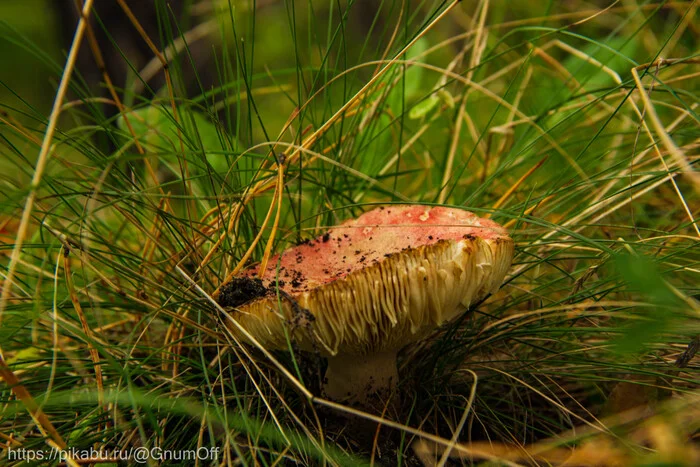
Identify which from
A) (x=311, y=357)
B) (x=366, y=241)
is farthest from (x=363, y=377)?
(x=366, y=241)

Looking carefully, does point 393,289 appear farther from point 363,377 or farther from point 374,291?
point 363,377

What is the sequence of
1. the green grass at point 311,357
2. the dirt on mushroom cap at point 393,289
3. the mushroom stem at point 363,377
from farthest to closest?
1. the mushroom stem at point 363,377
2. the green grass at point 311,357
3. the dirt on mushroom cap at point 393,289

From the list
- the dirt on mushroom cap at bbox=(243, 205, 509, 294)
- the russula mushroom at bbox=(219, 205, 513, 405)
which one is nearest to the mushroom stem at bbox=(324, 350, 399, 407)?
the russula mushroom at bbox=(219, 205, 513, 405)

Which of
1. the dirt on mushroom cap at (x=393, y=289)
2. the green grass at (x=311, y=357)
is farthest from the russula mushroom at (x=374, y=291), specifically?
the green grass at (x=311, y=357)

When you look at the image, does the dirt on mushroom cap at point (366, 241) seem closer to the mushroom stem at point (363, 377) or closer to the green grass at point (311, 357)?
the green grass at point (311, 357)

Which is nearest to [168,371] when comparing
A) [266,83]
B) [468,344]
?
[468,344]

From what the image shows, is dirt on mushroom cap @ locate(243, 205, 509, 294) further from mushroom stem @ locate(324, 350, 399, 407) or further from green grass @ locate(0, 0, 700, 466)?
mushroom stem @ locate(324, 350, 399, 407)
